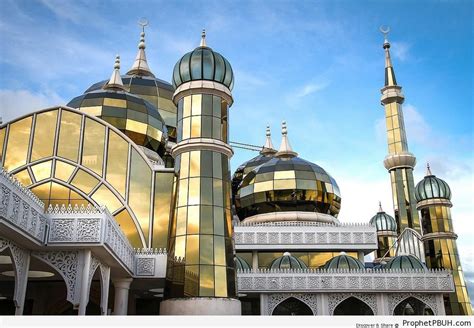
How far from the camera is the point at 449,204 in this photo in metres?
25.8

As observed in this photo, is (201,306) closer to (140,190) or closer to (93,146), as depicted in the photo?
(140,190)

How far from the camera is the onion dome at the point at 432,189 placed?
25.9 m

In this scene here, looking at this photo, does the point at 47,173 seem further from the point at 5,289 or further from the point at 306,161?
the point at 306,161

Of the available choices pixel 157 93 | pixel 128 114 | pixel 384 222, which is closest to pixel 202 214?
pixel 128 114

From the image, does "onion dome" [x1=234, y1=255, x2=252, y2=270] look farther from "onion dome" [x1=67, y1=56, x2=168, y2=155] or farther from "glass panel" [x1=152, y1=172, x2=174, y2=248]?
"onion dome" [x1=67, y1=56, x2=168, y2=155]

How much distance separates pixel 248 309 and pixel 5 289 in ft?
34.4

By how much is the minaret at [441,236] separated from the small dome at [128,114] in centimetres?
1426

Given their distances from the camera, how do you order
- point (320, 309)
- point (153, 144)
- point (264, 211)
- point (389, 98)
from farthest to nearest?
point (389, 98), point (264, 211), point (153, 144), point (320, 309)

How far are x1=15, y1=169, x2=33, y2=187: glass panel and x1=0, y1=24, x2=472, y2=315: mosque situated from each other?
0.07 meters

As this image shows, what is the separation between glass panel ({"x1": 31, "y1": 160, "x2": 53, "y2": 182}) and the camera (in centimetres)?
1631

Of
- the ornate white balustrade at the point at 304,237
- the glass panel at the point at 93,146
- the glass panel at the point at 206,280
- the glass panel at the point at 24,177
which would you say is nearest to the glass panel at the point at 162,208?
the glass panel at the point at 93,146

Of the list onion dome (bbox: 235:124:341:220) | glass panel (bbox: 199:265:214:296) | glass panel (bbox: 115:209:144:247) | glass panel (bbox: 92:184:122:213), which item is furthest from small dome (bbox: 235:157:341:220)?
glass panel (bbox: 199:265:214:296)

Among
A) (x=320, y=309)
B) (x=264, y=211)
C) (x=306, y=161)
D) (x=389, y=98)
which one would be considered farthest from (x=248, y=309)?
(x=389, y=98)

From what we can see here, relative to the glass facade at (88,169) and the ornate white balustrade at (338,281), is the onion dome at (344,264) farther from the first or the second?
the glass facade at (88,169)
